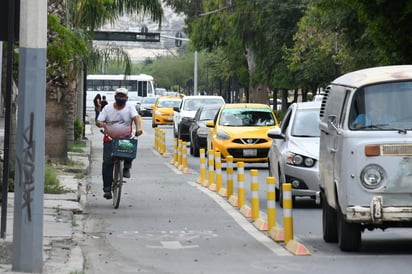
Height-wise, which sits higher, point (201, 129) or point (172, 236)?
point (201, 129)

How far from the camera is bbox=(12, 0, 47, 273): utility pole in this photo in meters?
11.0

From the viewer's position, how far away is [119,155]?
1930 centimetres

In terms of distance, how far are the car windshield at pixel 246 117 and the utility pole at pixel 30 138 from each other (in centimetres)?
2022

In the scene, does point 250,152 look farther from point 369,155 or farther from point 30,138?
point 30,138

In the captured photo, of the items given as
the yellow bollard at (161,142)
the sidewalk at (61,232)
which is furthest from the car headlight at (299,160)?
the yellow bollard at (161,142)

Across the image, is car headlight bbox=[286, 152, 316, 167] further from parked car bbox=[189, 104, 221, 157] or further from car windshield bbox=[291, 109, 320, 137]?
parked car bbox=[189, 104, 221, 157]

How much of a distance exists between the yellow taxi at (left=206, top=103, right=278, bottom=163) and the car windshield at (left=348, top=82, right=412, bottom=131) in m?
15.9

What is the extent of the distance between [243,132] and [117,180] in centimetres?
1127

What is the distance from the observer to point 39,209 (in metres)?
11.2

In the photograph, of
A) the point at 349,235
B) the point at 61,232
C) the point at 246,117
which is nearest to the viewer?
the point at 349,235

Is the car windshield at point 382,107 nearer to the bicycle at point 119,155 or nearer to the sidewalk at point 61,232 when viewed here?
the sidewalk at point 61,232

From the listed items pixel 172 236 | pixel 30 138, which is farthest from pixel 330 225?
Result: pixel 30 138

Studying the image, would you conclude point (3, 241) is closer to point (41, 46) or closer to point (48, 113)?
point (41, 46)

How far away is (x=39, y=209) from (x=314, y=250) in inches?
169
